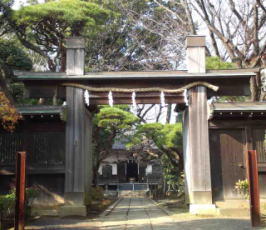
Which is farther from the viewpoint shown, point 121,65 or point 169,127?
point 121,65

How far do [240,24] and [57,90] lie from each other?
11647 mm

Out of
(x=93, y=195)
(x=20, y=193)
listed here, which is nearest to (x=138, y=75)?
(x=93, y=195)

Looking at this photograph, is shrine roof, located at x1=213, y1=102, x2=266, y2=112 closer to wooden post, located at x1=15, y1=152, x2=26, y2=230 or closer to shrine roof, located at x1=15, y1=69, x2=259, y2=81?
shrine roof, located at x1=15, y1=69, x2=259, y2=81

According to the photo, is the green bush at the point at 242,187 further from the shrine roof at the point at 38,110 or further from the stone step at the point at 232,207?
the shrine roof at the point at 38,110

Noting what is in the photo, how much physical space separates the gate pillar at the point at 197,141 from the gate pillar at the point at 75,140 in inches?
172

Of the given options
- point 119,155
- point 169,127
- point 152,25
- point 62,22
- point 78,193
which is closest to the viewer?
point 78,193

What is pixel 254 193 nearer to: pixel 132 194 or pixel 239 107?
pixel 239 107

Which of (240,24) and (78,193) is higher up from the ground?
(240,24)

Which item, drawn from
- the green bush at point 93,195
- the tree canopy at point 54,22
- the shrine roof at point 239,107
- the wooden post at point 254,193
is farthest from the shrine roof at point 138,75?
the tree canopy at point 54,22

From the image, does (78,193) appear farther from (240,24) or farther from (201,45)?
(240,24)

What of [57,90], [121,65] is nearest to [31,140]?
[57,90]

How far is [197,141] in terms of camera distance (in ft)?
52.7

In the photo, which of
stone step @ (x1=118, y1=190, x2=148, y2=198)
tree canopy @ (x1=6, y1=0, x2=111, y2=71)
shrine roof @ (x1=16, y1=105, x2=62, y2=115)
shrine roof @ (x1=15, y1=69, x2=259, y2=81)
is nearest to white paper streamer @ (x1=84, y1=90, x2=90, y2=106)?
shrine roof @ (x1=15, y1=69, x2=259, y2=81)

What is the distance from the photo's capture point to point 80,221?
1395 cm
